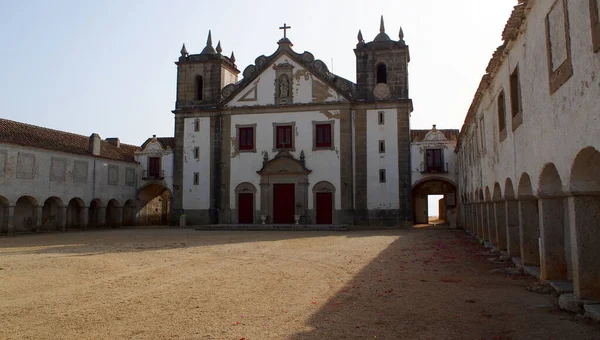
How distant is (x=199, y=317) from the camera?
6035 mm

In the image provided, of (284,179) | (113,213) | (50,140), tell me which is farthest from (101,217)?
(284,179)

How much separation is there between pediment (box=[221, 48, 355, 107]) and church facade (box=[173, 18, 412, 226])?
0.06 meters

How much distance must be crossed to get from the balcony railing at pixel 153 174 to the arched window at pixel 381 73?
16.2 meters

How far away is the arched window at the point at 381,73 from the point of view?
28578 millimetres

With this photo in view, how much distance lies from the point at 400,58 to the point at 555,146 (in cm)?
2240

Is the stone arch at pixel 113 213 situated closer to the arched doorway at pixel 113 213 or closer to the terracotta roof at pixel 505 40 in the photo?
the arched doorway at pixel 113 213

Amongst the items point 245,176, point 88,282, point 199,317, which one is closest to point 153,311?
point 199,317

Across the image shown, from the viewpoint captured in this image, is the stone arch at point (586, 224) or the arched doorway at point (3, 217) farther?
the arched doorway at point (3, 217)

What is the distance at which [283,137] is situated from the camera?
28922 mm

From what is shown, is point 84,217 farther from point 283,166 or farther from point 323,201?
point 323,201

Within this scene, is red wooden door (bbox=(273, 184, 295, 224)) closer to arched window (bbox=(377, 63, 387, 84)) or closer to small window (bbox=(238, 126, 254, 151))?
small window (bbox=(238, 126, 254, 151))

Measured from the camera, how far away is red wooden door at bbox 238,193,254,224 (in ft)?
94.7

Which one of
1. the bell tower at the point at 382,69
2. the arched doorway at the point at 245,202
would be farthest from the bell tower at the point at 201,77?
the bell tower at the point at 382,69

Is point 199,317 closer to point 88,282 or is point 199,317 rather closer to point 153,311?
point 153,311
